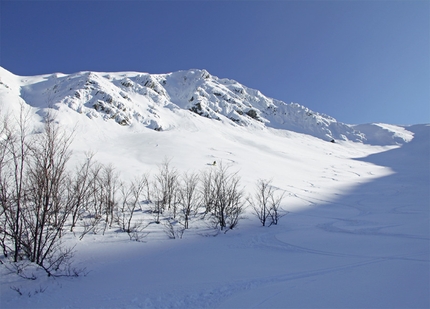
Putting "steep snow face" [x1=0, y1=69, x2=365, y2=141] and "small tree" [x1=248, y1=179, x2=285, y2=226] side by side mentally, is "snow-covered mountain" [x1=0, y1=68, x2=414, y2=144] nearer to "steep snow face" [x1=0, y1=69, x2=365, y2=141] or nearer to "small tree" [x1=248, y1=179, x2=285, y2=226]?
"steep snow face" [x1=0, y1=69, x2=365, y2=141]

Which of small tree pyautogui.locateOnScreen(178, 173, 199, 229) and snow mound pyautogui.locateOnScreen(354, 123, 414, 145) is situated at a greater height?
snow mound pyautogui.locateOnScreen(354, 123, 414, 145)

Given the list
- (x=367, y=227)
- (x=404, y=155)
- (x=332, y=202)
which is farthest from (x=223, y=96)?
(x=367, y=227)

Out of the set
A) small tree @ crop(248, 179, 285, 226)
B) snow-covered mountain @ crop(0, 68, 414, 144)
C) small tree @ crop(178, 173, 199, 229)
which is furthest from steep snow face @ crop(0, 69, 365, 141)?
small tree @ crop(248, 179, 285, 226)

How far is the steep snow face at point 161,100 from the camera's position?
46.7 meters

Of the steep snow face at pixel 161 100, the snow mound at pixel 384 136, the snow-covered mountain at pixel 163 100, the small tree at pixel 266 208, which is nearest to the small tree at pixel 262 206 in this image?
the small tree at pixel 266 208

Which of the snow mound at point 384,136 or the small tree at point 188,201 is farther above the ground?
the snow mound at point 384,136

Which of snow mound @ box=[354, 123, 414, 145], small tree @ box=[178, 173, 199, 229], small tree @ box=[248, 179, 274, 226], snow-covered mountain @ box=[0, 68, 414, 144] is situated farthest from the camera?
snow mound @ box=[354, 123, 414, 145]

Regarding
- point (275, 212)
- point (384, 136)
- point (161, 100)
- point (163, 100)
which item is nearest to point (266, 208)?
point (275, 212)

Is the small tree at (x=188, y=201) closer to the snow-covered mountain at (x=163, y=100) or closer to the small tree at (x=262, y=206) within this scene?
the small tree at (x=262, y=206)

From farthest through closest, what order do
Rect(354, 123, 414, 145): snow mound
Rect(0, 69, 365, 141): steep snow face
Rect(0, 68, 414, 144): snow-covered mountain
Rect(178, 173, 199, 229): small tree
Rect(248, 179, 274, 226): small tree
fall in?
Rect(354, 123, 414, 145): snow mound < Rect(0, 69, 365, 141): steep snow face < Rect(0, 68, 414, 144): snow-covered mountain < Rect(248, 179, 274, 226): small tree < Rect(178, 173, 199, 229): small tree

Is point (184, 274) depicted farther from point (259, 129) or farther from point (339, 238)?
point (259, 129)

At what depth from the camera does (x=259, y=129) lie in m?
72.1

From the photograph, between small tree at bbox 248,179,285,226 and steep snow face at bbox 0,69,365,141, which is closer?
small tree at bbox 248,179,285,226

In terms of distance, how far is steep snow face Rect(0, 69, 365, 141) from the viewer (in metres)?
46.7
